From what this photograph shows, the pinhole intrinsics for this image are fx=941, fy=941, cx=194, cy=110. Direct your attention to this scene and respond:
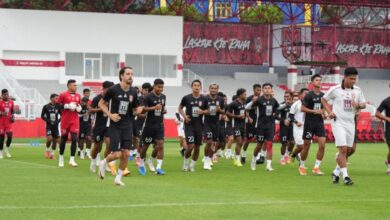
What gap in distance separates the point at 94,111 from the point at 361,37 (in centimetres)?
7029

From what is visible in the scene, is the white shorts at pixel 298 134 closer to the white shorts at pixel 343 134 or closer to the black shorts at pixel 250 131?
the black shorts at pixel 250 131

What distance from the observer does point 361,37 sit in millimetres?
90688

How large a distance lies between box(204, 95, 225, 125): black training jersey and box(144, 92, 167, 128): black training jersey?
174cm

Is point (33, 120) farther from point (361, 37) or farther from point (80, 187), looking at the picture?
point (361, 37)

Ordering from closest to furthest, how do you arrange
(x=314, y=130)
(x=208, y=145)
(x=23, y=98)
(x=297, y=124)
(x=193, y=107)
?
1. (x=314, y=130)
2. (x=193, y=107)
3. (x=208, y=145)
4. (x=297, y=124)
5. (x=23, y=98)

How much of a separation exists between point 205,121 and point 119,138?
741 cm

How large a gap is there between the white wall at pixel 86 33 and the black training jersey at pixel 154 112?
5129 centimetres

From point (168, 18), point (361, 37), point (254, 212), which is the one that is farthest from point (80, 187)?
point (361, 37)

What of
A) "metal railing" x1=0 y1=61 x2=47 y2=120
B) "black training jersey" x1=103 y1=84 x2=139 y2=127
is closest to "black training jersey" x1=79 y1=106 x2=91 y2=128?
"black training jersey" x1=103 y1=84 x2=139 y2=127

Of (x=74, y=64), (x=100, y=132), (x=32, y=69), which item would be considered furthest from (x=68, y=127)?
(x=74, y=64)

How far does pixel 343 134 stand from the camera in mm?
19156

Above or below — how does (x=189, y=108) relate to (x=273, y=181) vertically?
above

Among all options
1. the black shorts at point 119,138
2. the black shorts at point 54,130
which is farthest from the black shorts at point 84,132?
the black shorts at point 119,138

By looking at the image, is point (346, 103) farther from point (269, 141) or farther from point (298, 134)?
point (298, 134)
